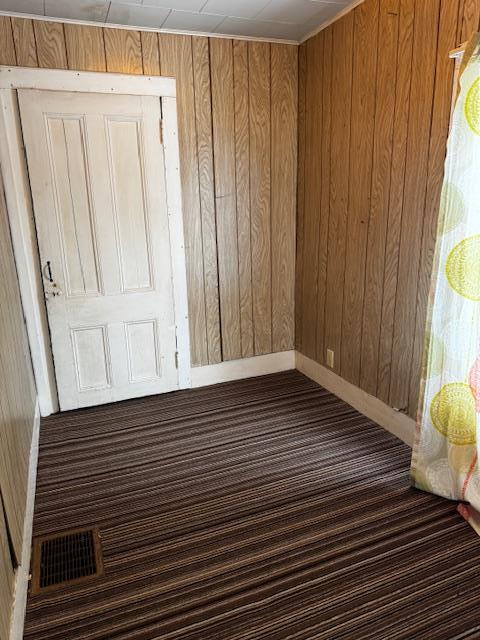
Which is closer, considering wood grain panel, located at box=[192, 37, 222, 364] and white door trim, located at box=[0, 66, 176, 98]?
white door trim, located at box=[0, 66, 176, 98]

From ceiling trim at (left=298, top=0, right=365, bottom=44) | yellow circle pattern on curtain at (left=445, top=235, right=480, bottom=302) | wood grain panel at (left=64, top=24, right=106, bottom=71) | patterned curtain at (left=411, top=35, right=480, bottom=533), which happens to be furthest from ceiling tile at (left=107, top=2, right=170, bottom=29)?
yellow circle pattern on curtain at (left=445, top=235, right=480, bottom=302)

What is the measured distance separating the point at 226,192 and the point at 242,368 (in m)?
1.40

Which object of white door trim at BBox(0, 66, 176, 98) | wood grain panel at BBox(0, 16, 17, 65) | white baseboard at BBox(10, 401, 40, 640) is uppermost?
wood grain panel at BBox(0, 16, 17, 65)

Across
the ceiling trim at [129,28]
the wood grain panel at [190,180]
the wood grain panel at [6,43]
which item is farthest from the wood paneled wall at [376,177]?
the wood grain panel at [6,43]

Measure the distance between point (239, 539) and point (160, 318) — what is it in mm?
1734

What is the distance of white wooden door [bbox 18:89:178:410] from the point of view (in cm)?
280

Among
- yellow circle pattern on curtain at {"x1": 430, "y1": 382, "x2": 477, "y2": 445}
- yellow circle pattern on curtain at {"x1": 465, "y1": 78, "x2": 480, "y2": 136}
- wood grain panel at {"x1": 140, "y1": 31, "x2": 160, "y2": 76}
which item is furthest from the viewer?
wood grain panel at {"x1": 140, "y1": 31, "x2": 160, "y2": 76}

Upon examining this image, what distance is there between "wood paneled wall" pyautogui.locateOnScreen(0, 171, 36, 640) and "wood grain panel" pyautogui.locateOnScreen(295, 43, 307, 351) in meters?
2.03

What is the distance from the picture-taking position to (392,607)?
1598 millimetres

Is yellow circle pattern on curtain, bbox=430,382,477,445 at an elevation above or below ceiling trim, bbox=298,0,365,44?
below

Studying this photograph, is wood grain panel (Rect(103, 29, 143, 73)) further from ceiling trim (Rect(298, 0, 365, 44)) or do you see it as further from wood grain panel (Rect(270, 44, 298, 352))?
ceiling trim (Rect(298, 0, 365, 44))

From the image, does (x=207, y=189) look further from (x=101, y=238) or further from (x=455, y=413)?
(x=455, y=413)

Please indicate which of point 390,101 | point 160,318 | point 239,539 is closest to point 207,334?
point 160,318

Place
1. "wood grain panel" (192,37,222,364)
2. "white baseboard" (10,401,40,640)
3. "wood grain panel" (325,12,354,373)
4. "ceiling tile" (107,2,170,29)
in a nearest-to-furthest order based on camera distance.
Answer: "white baseboard" (10,401,40,640)
"ceiling tile" (107,2,170,29)
"wood grain panel" (325,12,354,373)
"wood grain panel" (192,37,222,364)
